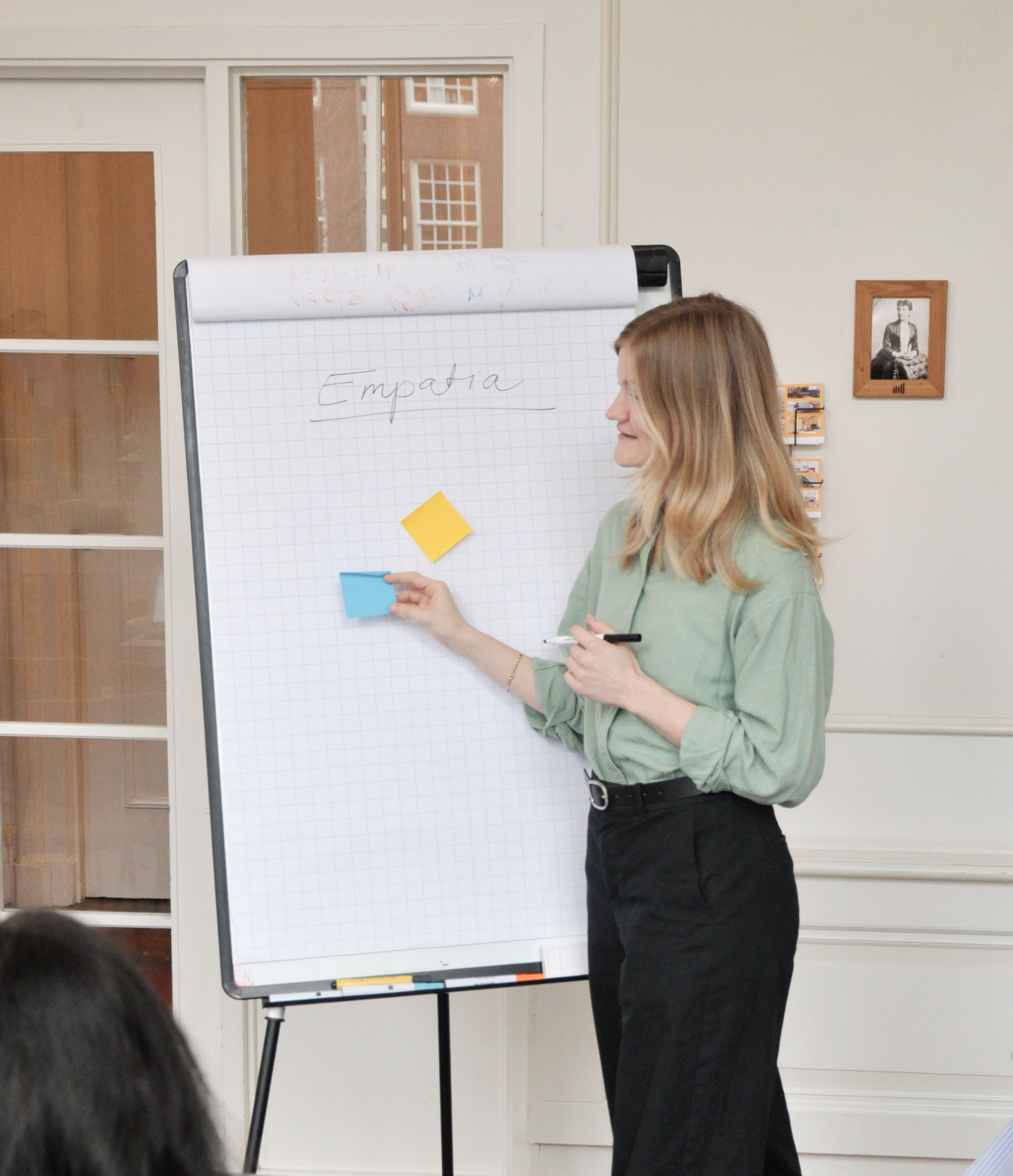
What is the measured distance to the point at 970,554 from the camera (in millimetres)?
1942

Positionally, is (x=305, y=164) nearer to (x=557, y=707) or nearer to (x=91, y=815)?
(x=557, y=707)

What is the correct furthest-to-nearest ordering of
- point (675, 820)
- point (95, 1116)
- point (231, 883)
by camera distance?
point (231, 883) < point (675, 820) < point (95, 1116)

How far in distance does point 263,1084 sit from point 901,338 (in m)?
1.61

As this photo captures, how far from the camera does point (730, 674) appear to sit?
1270 millimetres

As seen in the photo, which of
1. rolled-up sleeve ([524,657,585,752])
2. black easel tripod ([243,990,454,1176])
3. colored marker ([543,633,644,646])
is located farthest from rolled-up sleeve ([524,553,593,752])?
black easel tripod ([243,990,454,1176])

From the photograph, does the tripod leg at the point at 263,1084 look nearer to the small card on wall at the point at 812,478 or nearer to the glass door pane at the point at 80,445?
the glass door pane at the point at 80,445

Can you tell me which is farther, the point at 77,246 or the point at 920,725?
the point at 77,246

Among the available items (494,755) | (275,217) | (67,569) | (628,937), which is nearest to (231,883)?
(494,755)

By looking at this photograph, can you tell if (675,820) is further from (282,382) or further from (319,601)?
(282,382)

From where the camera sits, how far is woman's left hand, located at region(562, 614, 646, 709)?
4.13ft

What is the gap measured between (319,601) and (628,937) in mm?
604

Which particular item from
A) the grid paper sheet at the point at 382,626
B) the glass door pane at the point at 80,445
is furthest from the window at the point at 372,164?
the grid paper sheet at the point at 382,626

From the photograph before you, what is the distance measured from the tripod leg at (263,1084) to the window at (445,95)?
1578 mm

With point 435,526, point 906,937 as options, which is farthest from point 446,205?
point 906,937
